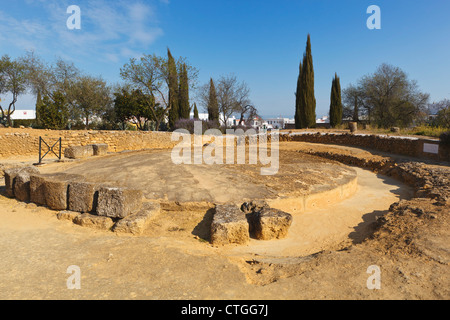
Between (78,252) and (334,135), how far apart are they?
17.0 m

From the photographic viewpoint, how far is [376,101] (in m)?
26.4

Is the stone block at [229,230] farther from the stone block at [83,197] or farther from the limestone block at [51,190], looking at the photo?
the limestone block at [51,190]

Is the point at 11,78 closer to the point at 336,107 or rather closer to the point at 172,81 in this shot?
the point at 172,81

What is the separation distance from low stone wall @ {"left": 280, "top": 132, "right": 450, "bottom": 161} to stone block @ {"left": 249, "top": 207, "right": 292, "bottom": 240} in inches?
384

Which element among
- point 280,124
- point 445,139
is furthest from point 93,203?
point 280,124

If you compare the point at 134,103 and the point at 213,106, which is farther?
the point at 213,106

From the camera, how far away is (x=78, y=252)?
12.1ft

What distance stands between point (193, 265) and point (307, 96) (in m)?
26.1

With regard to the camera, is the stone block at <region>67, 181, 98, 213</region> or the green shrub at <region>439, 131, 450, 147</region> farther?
the green shrub at <region>439, 131, 450, 147</region>

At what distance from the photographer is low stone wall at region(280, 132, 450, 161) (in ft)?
36.7

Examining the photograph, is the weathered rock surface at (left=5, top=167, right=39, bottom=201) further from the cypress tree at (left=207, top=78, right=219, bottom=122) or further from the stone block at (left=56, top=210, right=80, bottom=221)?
the cypress tree at (left=207, top=78, right=219, bottom=122)

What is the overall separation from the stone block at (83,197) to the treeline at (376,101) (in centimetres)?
→ 2441

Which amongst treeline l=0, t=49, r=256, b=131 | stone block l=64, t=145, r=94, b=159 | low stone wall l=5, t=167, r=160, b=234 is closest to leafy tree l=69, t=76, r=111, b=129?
treeline l=0, t=49, r=256, b=131

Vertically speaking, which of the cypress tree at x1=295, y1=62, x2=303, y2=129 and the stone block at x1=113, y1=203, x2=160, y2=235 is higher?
the cypress tree at x1=295, y1=62, x2=303, y2=129
